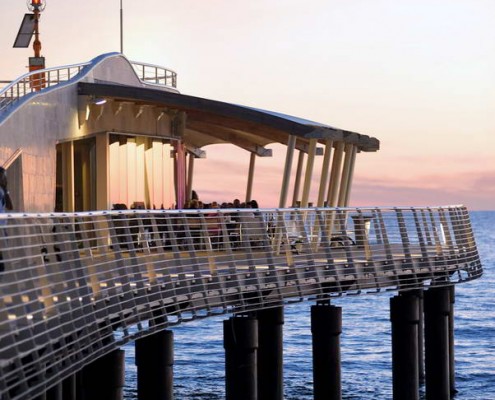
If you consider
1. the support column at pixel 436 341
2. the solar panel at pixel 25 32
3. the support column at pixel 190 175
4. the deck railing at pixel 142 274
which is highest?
the solar panel at pixel 25 32

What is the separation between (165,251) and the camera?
2795 centimetres

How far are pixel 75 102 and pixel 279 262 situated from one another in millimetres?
9579

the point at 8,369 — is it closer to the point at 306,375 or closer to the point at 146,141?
the point at 146,141

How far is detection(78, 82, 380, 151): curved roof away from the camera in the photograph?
29.2m

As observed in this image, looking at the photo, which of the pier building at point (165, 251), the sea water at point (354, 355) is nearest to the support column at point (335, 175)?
the pier building at point (165, 251)

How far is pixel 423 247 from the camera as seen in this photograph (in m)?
26.6

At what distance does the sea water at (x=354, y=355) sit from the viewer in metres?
39.0

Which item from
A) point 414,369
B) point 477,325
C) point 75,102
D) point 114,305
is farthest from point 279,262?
point 477,325

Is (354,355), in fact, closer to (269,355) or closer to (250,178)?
(250,178)

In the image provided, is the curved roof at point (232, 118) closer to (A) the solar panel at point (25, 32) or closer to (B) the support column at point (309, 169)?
(B) the support column at point (309, 169)

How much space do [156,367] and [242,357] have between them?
2215mm

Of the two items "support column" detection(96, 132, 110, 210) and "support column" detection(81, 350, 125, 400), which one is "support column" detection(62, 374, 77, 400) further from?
"support column" detection(96, 132, 110, 210)

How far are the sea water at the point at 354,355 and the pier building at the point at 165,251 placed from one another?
12.6 feet

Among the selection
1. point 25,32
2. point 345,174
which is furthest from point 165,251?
point 25,32
